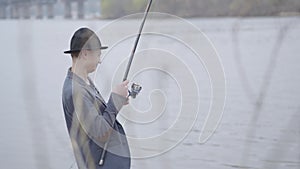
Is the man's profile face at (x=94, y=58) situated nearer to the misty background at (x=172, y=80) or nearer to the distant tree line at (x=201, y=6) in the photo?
the misty background at (x=172, y=80)

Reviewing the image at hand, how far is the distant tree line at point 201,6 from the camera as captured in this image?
189cm

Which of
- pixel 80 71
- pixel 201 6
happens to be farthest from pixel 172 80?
pixel 80 71

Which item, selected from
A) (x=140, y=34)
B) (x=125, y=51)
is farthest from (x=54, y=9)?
(x=140, y=34)

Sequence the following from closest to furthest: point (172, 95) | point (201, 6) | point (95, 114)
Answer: point (201, 6) → point (95, 114) → point (172, 95)

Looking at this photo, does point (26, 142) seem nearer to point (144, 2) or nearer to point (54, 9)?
point (54, 9)

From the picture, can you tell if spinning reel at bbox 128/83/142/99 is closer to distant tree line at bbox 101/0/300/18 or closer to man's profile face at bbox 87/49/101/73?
man's profile face at bbox 87/49/101/73

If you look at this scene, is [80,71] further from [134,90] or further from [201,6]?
[201,6]

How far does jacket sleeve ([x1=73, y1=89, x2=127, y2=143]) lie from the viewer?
223cm

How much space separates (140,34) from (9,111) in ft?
Answer: 20.7

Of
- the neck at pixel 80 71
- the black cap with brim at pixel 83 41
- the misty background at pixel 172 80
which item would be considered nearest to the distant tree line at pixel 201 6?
the misty background at pixel 172 80

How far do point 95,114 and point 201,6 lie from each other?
570 millimetres

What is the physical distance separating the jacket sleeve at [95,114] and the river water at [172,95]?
7cm

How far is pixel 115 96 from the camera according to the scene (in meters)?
2.38

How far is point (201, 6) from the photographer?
6.56ft
